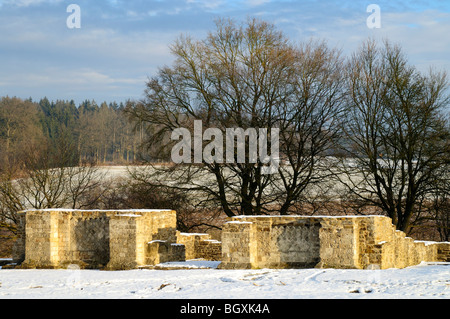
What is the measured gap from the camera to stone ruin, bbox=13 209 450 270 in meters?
17.8

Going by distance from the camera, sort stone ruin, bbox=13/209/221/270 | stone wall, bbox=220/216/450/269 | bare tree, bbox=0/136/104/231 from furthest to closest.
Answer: bare tree, bbox=0/136/104/231
stone ruin, bbox=13/209/221/270
stone wall, bbox=220/216/450/269

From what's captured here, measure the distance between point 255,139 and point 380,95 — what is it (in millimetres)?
6603

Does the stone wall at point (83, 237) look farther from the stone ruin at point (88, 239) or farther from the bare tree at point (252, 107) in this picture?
the bare tree at point (252, 107)

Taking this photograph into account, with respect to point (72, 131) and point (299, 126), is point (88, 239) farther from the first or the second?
point (72, 131)

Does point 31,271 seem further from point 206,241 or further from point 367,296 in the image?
point 367,296

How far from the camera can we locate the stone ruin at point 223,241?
58.5 ft

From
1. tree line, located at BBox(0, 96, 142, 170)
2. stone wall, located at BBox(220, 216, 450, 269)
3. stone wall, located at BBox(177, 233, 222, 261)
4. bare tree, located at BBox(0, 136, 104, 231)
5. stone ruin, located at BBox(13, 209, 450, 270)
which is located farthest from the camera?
tree line, located at BBox(0, 96, 142, 170)

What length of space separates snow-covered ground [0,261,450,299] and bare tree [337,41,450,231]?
14.1 m

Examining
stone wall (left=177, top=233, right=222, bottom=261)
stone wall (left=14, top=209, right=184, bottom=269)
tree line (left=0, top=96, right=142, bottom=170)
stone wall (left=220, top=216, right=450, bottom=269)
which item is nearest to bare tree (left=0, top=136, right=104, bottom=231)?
tree line (left=0, top=96, right=142, bottom=170)

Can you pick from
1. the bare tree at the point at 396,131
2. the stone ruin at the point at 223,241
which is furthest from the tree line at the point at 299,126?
the stone ruin at the point at 223,241

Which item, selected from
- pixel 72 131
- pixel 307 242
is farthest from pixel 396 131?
pixel 72 131

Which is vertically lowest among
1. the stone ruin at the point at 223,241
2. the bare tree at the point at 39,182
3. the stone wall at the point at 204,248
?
the stone wall at the point at 204,248

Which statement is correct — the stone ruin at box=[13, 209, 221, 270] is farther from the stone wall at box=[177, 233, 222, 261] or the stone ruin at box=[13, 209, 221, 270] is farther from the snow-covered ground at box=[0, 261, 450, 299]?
the stone wall at box=[177, 233, 222, 261]

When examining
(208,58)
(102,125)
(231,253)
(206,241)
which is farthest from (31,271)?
(102,125)
